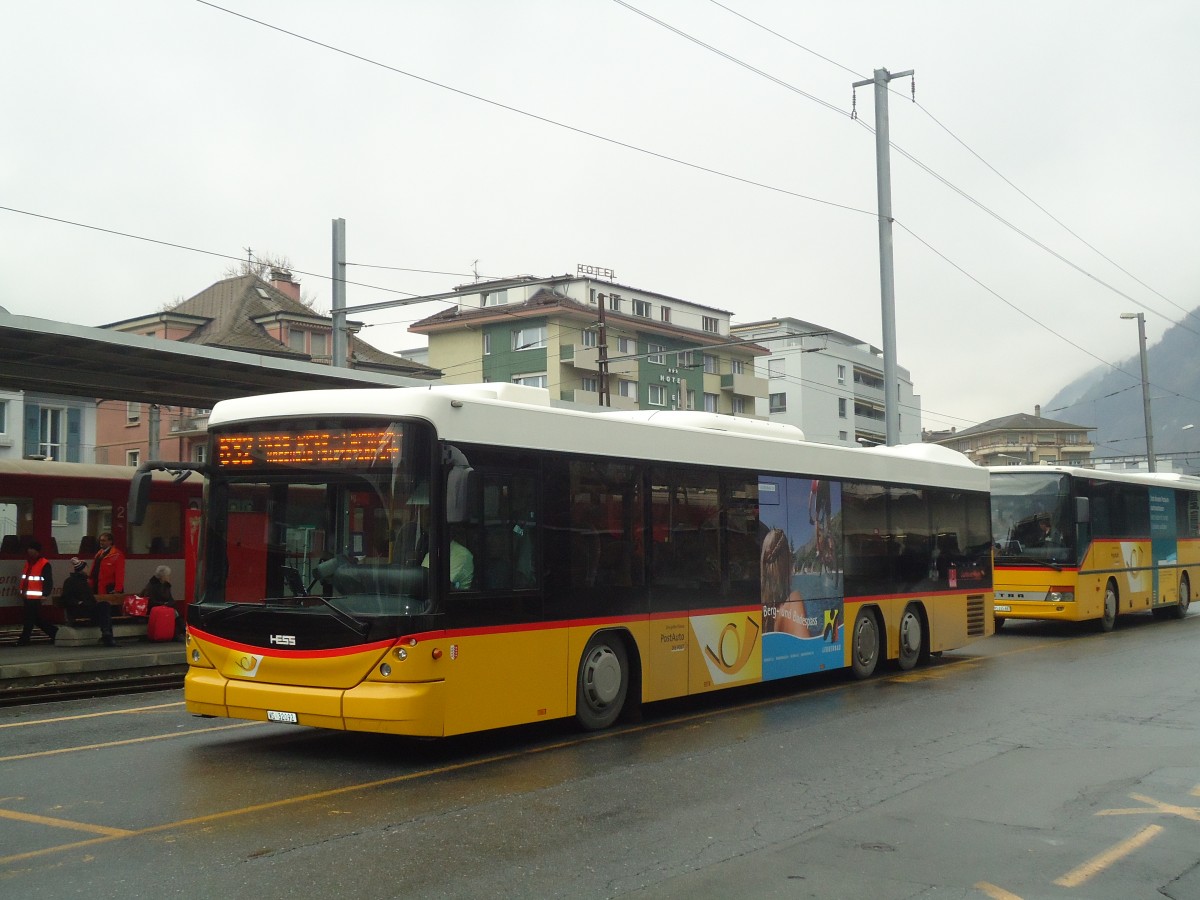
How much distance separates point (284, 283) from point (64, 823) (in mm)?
60286

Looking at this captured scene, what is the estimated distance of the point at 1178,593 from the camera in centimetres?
2725

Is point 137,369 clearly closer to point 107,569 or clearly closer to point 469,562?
point 107,569

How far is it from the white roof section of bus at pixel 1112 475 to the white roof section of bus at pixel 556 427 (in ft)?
27.5

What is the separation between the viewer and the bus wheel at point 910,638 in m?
16.0

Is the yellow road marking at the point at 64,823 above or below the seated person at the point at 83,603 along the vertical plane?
below

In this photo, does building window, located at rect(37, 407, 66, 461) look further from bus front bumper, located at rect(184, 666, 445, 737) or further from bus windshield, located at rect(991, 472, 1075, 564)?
bus front bumper, located at rect(184, 666, 445, 737)

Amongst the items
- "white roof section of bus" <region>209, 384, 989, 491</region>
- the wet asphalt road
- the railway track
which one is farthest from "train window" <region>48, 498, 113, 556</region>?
"white roof section of bus" <region>209, 384, 989, 491</region>

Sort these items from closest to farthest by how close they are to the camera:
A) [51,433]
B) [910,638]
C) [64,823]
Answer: [64,823], [910,638], [51,433]

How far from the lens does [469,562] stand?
9.34m

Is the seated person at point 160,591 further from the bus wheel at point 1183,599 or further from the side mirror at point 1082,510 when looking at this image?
the bus wheel at point 1183,599

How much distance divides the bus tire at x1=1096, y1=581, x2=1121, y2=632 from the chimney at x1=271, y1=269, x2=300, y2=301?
49200 mm

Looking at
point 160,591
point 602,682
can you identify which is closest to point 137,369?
point 160,591

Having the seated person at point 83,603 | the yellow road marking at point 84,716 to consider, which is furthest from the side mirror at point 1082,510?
the seated person at point 83,603

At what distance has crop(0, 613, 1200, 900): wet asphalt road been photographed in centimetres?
617
